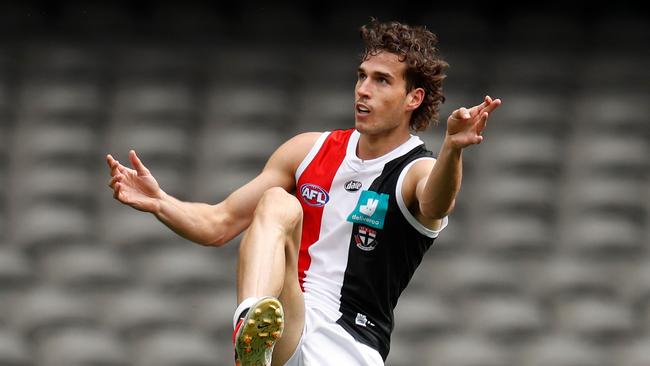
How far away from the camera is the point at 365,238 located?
4062 mm

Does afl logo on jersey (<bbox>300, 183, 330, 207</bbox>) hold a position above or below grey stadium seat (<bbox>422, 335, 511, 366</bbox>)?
above

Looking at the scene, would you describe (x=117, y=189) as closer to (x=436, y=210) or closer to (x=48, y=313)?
(x=436, y=210)

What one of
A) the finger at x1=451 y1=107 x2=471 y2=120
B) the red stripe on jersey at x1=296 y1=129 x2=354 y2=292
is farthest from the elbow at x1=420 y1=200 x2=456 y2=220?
the red stripe on jersey at x1=296 y1=129 x2=354 y2=292

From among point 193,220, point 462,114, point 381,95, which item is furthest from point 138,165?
point 462,114

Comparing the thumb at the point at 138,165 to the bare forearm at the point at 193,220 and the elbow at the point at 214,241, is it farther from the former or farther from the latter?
the elbow at the point at 214,241

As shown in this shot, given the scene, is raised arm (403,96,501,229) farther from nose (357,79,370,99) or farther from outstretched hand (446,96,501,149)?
nose (357,79,370,99)

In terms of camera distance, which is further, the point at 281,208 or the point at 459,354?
the point at 459,354

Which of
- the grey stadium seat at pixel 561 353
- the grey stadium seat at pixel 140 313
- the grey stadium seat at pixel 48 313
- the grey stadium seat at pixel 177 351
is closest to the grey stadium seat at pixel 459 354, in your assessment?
the grey stadium seat at pixel 561 353

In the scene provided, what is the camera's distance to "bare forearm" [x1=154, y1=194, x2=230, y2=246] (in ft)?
13.3

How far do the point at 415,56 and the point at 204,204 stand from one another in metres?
0.82

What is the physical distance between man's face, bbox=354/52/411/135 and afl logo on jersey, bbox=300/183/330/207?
23cm

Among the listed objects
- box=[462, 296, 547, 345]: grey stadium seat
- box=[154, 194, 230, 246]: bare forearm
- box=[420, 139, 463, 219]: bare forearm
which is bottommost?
box=[462, 296, 547, 345]: grey stadium seat

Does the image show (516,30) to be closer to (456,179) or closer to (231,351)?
(231,351)

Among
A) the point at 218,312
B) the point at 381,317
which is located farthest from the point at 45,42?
the point at 381,317
